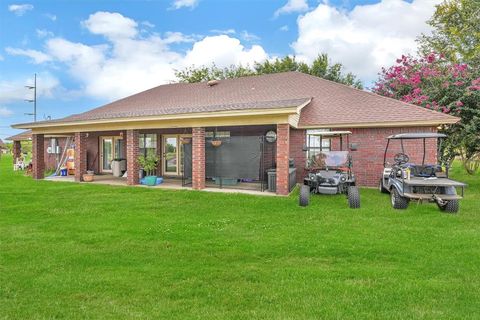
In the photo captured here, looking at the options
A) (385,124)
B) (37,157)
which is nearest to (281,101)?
(385,124)

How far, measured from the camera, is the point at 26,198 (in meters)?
10.2

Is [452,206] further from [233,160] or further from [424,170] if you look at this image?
[233,160]

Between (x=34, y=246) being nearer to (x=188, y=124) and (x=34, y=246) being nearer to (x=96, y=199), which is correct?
(x=96, y=199)

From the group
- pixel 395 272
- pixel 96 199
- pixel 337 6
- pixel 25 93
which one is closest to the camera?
pixel 395 272

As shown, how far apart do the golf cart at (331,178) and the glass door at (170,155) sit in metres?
8.42

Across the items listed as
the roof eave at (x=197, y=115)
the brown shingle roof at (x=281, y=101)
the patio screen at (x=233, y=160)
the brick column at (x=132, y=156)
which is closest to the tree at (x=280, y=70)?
the brown shingle roof at (x=281, y=101)

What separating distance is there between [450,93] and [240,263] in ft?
43.3

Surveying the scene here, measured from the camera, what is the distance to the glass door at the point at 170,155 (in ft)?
54.5

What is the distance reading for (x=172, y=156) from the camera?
54.8ft

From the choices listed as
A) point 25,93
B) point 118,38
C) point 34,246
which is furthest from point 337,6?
point 25,93

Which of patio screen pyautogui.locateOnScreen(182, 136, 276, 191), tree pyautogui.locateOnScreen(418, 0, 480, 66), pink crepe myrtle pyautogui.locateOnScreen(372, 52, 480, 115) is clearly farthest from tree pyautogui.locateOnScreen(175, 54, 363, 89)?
patio screen pyautogui.locateOnScreen(182, 136, 276, 191)

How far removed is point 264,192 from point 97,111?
12722mm

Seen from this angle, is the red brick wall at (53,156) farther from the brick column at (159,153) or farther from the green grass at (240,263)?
the green grass at (240,263)

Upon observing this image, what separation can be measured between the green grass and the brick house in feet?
11.4
